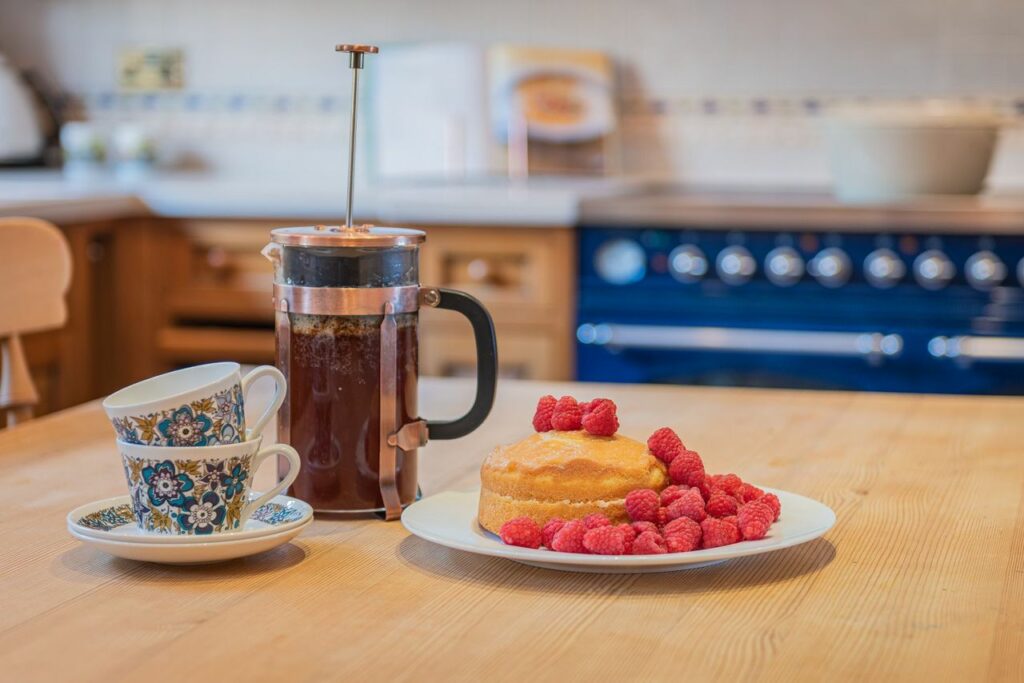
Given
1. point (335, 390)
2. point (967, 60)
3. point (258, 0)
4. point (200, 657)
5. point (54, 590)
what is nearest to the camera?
point (200, 657)

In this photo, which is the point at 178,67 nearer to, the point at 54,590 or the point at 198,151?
the point at 198,151

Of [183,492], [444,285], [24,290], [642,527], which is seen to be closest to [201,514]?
[183,492]

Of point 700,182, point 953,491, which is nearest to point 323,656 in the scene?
point 953,491

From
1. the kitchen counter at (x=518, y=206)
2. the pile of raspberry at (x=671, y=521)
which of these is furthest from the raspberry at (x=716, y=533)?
the kitchen counter at (x=518, y=206)

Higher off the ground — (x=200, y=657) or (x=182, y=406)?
(x=182, y=406)

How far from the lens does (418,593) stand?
797mm

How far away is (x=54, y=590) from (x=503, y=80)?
8.86ft

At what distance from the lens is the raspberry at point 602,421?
0.89 metres

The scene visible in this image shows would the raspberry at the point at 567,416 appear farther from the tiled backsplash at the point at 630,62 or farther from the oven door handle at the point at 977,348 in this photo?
the tiled backsplash at the point at 630,62

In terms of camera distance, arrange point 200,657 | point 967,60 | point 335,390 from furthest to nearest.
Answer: point 967,60
point 335,390
point 200,657

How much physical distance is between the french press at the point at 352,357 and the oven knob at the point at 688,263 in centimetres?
180

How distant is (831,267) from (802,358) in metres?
0.19

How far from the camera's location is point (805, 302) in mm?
2707

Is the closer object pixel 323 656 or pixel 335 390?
pixel 323 656
